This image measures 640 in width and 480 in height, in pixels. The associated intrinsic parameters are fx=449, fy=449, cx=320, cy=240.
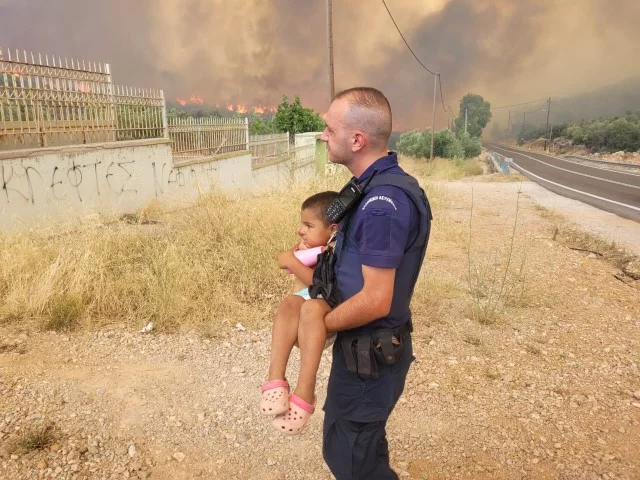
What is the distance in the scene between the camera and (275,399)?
1.41 metres

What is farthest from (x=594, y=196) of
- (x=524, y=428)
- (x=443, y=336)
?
(x=524, y=428)

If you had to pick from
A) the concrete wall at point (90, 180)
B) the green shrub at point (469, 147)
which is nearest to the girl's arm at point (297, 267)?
the concrete wall at point (90, 180)

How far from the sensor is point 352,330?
1475mm

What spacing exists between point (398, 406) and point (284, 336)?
1821 mm

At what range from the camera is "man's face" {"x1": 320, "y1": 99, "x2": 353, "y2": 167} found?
1379 millimetres

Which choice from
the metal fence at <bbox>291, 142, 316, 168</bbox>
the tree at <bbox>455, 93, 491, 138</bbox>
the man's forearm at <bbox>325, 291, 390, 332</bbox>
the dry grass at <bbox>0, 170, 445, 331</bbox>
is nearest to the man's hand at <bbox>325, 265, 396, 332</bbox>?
the man's forearm at <bbox>325, 291, 390, 332</bbox>

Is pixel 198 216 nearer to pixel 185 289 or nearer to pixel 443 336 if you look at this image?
pixel 185 289

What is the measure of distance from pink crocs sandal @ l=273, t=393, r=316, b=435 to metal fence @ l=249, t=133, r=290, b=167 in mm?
12896

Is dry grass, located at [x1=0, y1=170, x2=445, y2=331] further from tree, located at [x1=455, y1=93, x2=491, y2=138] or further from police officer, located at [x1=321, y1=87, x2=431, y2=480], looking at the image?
tree, located at [x1=455, y1=93, x2=491, y2=138]

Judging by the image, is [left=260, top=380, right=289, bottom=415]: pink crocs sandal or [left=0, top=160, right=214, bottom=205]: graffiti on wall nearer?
[left=260, top=380, right=289, bottom=415]: pink crocs sandal

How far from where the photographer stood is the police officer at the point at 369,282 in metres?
1.26

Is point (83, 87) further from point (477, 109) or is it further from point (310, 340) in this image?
point (477, 109)

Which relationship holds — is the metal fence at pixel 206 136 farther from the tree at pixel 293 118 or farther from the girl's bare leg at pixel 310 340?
the tree at pixel 293 118

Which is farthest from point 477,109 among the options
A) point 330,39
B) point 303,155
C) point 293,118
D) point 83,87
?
point 83,87
